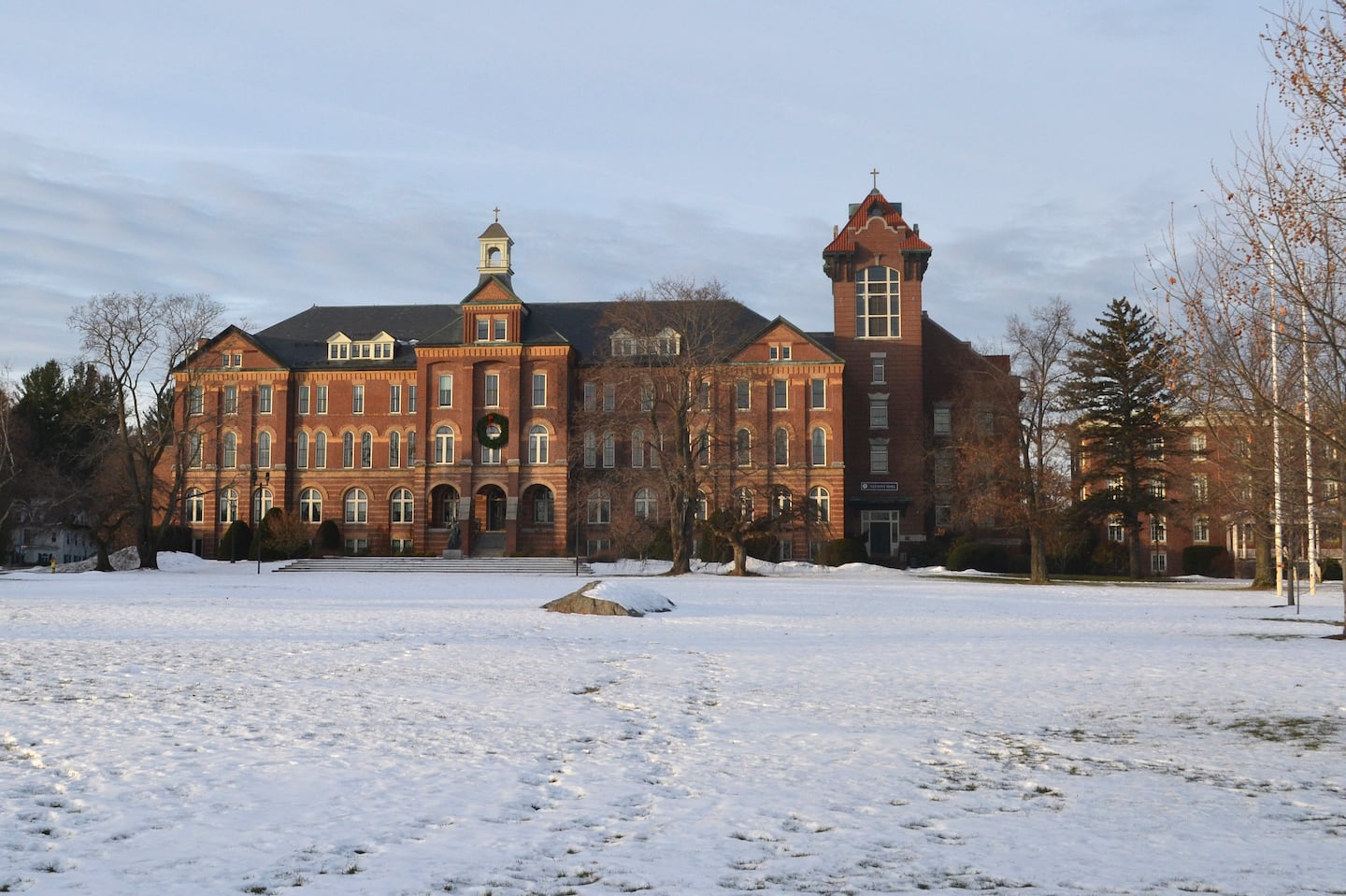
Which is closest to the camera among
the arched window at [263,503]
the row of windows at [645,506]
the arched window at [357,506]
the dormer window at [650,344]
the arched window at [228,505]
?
the dormer window at [650,344]

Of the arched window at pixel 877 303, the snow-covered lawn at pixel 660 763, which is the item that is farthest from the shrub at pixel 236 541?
the snow-covered lawn at pixel 660 763

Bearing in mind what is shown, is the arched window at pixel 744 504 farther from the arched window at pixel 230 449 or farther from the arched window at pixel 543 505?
the arched window at pixel 230 449

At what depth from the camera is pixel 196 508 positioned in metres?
68.4

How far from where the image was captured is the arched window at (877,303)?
65.9m

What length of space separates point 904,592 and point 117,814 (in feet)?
106

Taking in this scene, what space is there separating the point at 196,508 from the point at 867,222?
42607 millimetres

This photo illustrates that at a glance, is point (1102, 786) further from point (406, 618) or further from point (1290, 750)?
point (406, 618)

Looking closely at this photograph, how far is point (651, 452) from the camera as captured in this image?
6519cm

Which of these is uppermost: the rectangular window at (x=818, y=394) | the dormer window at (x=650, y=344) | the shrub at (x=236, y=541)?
the dormer window at (x=650, y=344)

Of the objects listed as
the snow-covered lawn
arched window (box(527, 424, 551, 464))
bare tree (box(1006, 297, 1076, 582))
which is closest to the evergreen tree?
bare tree (box(1006, 297, 1076, 582))

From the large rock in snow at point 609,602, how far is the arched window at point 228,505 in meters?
46.7

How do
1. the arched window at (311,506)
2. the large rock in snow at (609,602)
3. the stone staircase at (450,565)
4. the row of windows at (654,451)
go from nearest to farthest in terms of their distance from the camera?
the large rock in snow at (609,602), the stone staircase at (450,565), the row of windows at (654,451), the arched window at (311,506)

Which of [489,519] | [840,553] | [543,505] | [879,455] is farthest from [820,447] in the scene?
[489,519]

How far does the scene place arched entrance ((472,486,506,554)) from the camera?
63.6m
